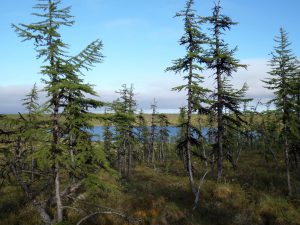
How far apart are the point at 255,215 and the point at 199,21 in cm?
1481

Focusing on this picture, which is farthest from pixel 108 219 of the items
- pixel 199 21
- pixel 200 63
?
pixel 199 21

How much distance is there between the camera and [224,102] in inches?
1074

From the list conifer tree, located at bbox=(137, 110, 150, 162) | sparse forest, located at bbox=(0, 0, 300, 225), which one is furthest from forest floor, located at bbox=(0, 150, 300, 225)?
conifer tree, located at bbox=(137, 110, 150, 162)

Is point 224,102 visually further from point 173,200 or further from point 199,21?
point 173,200

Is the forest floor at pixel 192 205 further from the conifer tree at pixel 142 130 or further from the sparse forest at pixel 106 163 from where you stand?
the conifer tree at pixel 142 130

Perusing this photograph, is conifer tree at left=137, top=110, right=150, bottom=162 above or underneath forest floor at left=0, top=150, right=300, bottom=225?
above

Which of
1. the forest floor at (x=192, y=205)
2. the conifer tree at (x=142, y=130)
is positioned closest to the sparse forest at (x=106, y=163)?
the forest floor at (x=192, y=205)

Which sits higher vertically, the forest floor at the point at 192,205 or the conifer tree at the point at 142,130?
the conifer tree at the point at 142,130

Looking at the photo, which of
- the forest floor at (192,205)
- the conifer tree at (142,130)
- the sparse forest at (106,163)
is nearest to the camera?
the sparse forest at (106,163)

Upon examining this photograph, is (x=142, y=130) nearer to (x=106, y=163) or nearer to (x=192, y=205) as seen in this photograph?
(x=192, y=205)

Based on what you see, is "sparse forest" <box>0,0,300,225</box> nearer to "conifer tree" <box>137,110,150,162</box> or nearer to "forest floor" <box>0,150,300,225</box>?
"forest floor" <box>0,150,300,225</box>

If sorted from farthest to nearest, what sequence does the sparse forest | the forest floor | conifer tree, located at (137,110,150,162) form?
1. conifer tree, located at (137,110,150,162)
2. the forest floor
3. the sparse forest

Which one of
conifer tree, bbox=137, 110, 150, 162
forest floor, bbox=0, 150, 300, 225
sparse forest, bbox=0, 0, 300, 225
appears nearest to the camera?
sparse forest, bbox=0, 0, 300, 225

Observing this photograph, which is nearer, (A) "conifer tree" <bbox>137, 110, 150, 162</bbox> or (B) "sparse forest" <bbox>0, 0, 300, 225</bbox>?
(B) "sparse forest" <bbox>0, 0, 300, 225</bbox>
